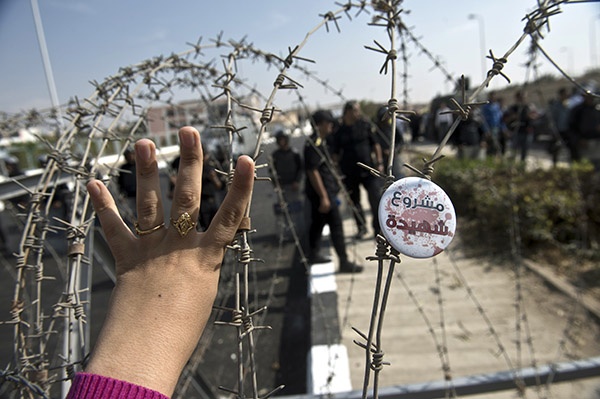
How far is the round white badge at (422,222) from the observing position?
34.2 inches

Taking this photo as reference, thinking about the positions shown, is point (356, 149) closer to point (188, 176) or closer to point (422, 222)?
point (422, 222)

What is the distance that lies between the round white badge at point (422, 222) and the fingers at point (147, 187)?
0.53 m

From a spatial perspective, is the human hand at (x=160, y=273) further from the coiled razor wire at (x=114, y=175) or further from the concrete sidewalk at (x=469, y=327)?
the concrete sidewalk at (x=469, y=327)

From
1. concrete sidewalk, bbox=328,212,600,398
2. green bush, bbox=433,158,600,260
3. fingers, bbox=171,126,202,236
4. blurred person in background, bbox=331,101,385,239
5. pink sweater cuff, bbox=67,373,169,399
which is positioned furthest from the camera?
green bush, bbox=433,158,600,260

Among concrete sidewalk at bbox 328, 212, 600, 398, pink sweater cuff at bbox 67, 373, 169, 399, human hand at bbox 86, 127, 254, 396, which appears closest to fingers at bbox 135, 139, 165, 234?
human hand at bbox 86, 127, 254, 396

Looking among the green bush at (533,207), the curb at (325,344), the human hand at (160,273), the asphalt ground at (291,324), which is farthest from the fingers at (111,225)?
the green bush at (533,207)

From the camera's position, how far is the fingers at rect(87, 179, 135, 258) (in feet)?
2.89

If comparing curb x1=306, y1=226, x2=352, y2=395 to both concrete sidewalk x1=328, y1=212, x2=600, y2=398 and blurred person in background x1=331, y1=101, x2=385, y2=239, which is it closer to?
concrete sidewalk x1=328, y1=212, x2=600, y2=398

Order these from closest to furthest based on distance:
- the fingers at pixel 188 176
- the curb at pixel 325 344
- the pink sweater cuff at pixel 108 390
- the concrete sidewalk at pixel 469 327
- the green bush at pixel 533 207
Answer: the pink sweater cuff at pixel 108 390
the fingers at pixel 188 176
the curb at pixel 325 344
the concrete sidewalk at pixel 469 327
the green bush at pixel 533 207

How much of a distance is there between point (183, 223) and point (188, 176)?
10 cm

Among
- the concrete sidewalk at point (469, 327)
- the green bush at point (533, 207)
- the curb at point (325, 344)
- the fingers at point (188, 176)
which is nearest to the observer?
the fingers at point (188, 176)

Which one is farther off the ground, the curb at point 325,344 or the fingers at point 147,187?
the fingers at point 147,187

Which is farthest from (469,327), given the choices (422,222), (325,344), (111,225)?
(111,225)

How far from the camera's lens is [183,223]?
33.4 inches
